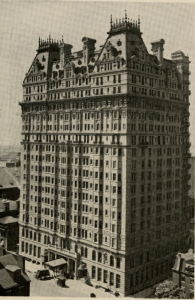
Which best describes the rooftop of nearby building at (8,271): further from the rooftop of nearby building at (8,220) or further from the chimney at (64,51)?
the chimney at (64,51)

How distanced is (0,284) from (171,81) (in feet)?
158

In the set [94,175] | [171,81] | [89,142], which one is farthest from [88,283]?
[171,81]

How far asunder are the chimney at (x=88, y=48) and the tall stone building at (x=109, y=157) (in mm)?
195

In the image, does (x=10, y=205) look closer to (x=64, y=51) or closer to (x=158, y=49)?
(x=64, y=51)

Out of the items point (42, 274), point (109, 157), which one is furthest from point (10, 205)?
point (109, 157)

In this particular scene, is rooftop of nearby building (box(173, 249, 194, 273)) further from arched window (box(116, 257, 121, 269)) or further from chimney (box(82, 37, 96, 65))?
chimney (box(82, 37, 96, 65))

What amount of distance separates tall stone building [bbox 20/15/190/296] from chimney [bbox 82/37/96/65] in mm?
195

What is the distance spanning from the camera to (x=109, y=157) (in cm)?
7219

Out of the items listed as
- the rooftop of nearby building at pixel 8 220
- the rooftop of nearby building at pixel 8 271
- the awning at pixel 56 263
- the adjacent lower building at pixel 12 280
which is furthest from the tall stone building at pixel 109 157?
the adjacent lower building at pixel 12 280

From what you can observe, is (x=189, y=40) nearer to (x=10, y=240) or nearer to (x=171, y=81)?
(x=171, y=81)

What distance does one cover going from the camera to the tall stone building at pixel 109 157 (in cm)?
7062

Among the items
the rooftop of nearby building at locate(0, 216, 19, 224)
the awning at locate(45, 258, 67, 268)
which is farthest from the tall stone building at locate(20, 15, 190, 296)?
the rooftop of nearby building at locate(0, 216, 19, 224)

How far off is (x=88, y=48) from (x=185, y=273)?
4491 centimetres

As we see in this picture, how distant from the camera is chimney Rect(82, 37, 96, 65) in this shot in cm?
7744
